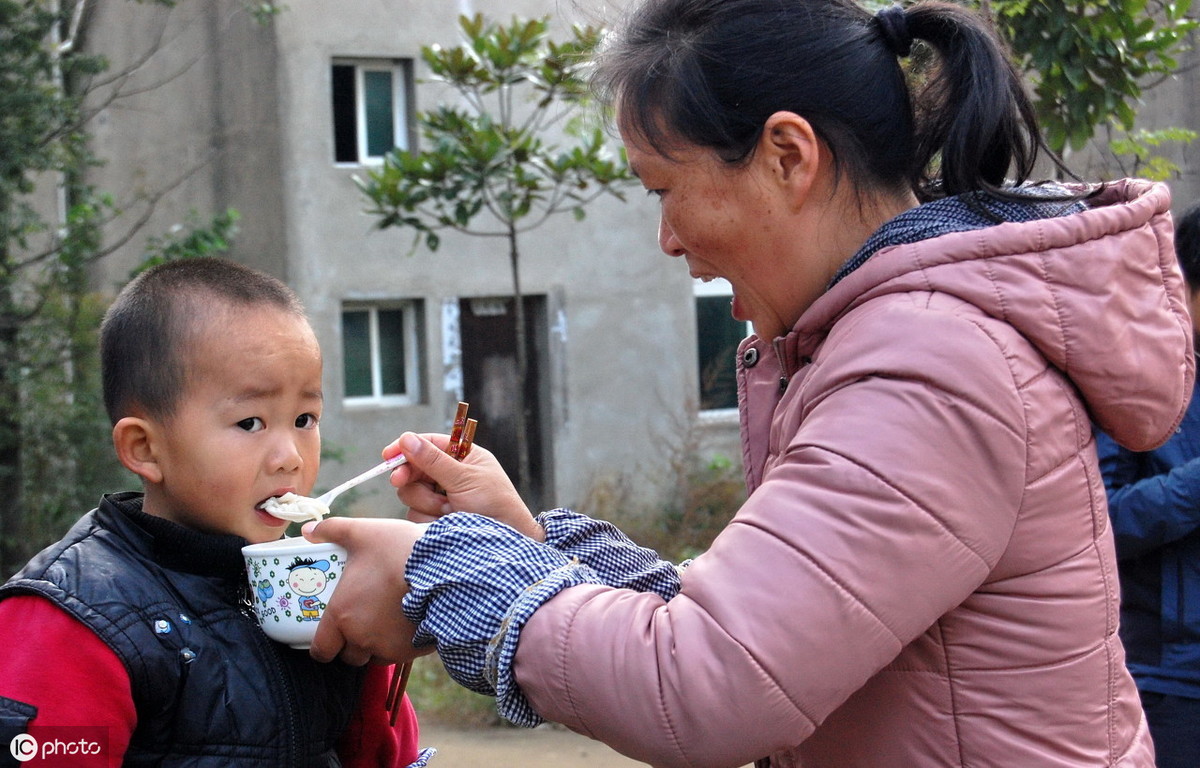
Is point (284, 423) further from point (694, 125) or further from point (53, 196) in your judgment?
point (53, 196)

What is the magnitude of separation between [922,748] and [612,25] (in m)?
1.03

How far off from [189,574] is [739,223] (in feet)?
3.15

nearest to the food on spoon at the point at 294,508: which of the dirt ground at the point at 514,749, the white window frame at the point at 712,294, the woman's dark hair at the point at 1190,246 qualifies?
the woman's dark hair at the point at 1190,246

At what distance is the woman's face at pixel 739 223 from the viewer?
146cm

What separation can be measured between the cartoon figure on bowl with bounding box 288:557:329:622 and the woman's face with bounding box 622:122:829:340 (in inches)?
24.9

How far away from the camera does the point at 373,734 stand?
1998 millimetres

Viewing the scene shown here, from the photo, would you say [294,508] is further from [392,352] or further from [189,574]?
[392,352]

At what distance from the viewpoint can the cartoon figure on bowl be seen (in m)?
1.57

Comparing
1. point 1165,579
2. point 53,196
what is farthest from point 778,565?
point 53,196

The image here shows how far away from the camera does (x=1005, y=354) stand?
4.09ft

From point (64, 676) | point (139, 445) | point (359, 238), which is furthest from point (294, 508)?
point (359, 238)

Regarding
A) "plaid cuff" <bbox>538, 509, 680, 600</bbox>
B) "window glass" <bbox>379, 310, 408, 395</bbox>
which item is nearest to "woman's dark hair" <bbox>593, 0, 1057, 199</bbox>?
"plaid cuff" <bbox>538, 509, 680, 600</bbox>

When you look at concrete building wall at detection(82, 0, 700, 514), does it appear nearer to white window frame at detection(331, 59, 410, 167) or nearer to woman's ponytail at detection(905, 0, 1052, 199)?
white window frame at detection(331, 59, 410, 167)

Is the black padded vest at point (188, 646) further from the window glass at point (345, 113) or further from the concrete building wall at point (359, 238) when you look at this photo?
the window glass at point (345, 113)
